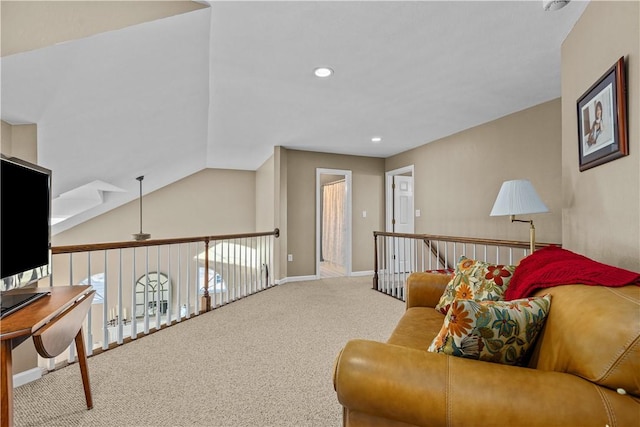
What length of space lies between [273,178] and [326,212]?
A: 2.97m

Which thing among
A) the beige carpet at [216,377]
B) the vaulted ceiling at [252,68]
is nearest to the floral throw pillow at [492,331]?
the beige carpet at [216,377]

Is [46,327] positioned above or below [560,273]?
below

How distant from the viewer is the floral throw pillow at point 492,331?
993 millimetres

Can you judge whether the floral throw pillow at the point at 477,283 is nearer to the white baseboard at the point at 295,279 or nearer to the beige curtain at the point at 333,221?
the white baseboard at the point at 295,279

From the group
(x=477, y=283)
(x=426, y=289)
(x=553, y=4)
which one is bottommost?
(x=426, y=289)

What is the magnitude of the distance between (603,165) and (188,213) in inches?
273

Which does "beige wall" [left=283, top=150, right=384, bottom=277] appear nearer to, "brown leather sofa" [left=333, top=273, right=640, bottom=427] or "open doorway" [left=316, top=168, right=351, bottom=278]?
"open doorway" [left=316, top=168, right=351, bottom=278]

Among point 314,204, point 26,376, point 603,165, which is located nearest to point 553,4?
point 603,165

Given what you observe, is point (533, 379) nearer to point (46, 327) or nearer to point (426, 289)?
point (426, 289)

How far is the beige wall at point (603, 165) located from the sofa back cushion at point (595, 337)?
2.58 ft

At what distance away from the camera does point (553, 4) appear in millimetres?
1738

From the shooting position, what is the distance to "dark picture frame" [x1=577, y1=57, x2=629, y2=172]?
59.4 inches

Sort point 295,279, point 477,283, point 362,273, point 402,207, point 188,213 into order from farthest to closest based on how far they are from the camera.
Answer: point 188,213
point 402,207
point 362,273
point 295,279
point 477,283

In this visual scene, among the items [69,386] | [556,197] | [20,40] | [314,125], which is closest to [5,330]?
[69,386]
